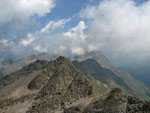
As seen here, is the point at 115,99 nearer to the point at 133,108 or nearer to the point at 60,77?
the point at 133,108

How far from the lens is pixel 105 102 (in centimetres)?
9788

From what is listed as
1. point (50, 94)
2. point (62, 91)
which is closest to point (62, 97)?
point (62, 91)

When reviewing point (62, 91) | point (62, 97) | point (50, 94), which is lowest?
point (62, 97)

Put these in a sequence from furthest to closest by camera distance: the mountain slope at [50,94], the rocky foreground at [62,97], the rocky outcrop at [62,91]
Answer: the mountain slope at [50,94]
the rocky outcrop at [62,91]
the rocky foreground at [62,97]

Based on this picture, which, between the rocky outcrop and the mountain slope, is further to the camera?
the mountain slope

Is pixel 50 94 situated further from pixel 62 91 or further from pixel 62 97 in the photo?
pixel 62 97

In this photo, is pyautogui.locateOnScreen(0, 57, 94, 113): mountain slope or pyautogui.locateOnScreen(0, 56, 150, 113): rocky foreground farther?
pyautogui.locateOnScreen(0, 57, 94, 113): mountain slope

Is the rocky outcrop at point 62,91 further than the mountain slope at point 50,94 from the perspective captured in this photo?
No

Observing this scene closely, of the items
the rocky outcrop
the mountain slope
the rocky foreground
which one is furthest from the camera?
the mountain slope

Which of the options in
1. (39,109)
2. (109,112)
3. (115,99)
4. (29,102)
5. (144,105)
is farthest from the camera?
(29,102)

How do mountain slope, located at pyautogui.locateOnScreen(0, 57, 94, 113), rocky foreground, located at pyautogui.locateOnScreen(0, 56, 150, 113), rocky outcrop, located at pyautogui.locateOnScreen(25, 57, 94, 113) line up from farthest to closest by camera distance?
mountain slope, located at pyautogui.locateOnScreen(0, 57, 94, 113) < rocky outcrop, located at pyautogui.locateOnScreen(25, 57, 94, 113) < rocky foreground, located at pyautogui.locateOnScreen(0, 56, 150, 113)

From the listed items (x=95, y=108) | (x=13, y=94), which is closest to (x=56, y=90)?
(x=13, y=94)

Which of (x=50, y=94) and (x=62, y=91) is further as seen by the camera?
(x=62, y=91)

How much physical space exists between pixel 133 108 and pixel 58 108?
58060mm
